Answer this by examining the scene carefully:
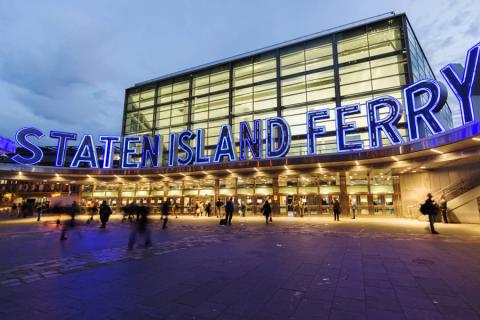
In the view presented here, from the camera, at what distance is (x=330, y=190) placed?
27.3m

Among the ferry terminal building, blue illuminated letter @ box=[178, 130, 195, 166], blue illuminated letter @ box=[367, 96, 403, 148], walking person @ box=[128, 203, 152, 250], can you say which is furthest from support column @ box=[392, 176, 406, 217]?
walking person @ box=[128, 203, 152, 250]

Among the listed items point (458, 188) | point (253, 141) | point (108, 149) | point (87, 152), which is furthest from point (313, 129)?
point (87, 152)

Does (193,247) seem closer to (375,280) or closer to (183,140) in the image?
(375,280)

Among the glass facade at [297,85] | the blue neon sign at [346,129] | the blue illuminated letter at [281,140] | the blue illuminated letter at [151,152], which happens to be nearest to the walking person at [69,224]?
the blue neon sign at [346,129]

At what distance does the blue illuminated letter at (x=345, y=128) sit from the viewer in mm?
22719

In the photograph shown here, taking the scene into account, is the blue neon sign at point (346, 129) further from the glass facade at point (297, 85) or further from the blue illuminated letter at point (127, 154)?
the glass facade at point (297, 85)

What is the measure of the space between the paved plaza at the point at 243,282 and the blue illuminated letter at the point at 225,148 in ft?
56.5

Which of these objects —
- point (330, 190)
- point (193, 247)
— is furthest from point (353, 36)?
point (193, 247)

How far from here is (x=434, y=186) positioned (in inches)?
907

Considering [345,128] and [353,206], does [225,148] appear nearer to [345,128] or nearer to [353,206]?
[345,128]

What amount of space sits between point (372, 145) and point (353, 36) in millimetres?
19263

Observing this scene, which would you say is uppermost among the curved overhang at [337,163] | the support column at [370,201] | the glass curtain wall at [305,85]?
the glass curtain wall at [305,85]

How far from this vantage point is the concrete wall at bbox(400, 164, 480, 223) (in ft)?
61.0

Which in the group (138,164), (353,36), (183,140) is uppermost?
(353,36)
